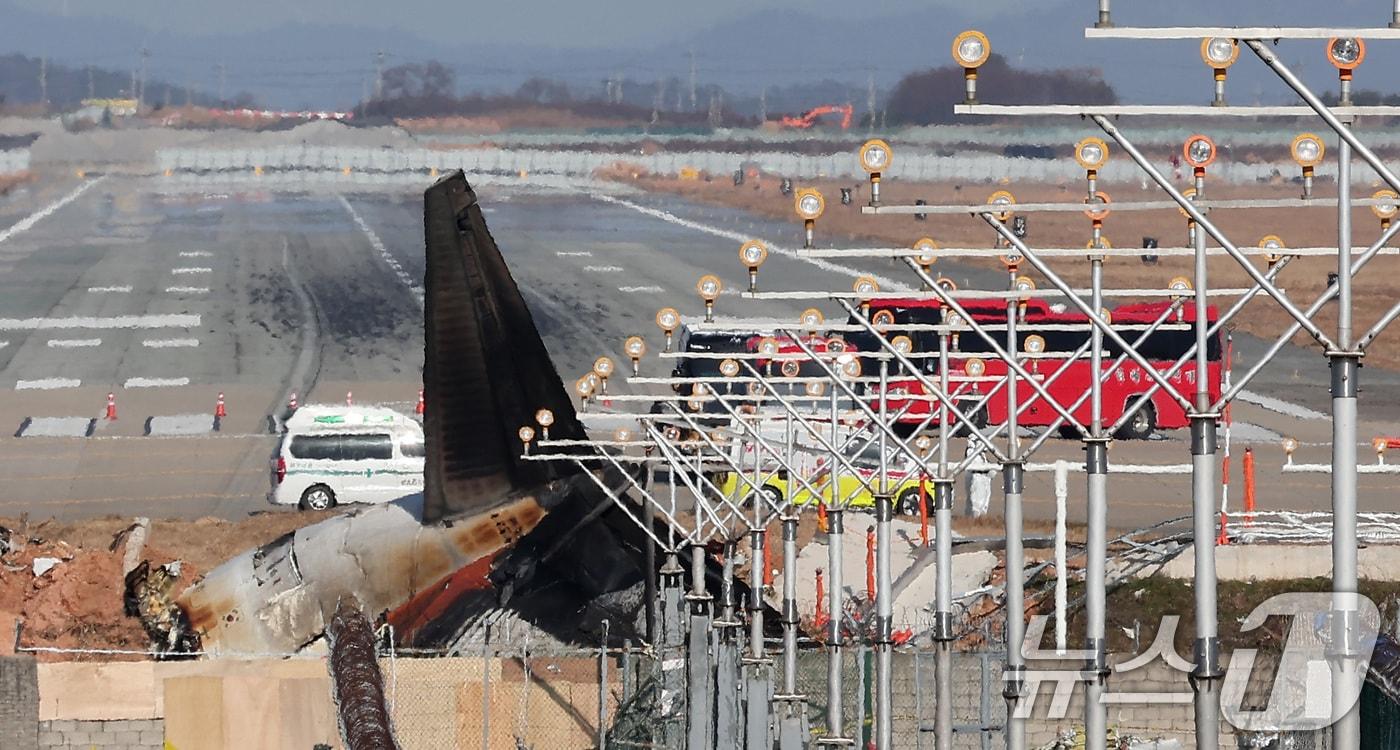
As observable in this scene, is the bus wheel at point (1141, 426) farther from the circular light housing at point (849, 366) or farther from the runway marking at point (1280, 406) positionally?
the circular light housing at point (849, 366)

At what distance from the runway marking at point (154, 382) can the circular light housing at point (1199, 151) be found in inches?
2420

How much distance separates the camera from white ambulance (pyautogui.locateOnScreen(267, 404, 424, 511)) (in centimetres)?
5903

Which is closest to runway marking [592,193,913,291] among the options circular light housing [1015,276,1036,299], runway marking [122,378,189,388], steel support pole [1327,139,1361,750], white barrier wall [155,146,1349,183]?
white barrier wall [155,146,1349,183]

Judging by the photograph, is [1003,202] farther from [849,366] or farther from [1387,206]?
[849,366]

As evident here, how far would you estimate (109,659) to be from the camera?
147 feet

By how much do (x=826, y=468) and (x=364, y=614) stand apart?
30.1 ft

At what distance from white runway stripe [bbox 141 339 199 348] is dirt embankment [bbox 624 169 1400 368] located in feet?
80.9

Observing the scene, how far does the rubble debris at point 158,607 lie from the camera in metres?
43.8

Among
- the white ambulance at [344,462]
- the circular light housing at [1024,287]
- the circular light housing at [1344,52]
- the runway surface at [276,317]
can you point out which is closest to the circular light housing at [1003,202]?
the circular light housing at [1024,287]

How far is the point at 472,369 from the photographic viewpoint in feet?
141

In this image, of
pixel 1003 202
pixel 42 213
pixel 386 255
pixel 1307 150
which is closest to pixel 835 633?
pixel 1003 202

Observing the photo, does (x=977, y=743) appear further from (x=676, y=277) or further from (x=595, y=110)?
(x=595, y=110)

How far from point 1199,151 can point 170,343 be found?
232 ft

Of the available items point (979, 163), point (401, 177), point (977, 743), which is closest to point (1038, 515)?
point (977, 743)
